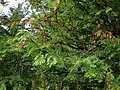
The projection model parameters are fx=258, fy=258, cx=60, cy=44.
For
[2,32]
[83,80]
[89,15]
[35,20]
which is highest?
[2,32]

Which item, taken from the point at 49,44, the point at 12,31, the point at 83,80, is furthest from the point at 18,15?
the point at 49,44

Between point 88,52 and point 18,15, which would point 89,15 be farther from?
point 18,15

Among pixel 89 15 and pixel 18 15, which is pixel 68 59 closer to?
pixel 89 15

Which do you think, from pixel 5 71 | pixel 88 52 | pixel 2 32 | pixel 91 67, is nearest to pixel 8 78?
pixel 5 71

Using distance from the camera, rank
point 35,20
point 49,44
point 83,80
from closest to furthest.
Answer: point 35,20 < point 49,44 < point 83,80

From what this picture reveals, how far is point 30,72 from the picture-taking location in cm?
781

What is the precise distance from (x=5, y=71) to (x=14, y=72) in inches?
10.5

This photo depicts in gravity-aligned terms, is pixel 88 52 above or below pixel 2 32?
below

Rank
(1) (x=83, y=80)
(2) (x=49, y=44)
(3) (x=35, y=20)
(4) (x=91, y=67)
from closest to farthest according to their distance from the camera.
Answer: (3) (x=35, y=20)
(4) (x=91, y=67)
(2) (x=49, y=44)
(1) (x=83, y=80)

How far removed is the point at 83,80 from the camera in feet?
18.0

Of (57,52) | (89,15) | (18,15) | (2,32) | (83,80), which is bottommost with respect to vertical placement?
(83,80)

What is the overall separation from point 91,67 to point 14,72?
13.6ft

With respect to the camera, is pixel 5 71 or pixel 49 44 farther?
pixel 5 71

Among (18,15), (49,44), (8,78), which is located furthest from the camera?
(18,15)
